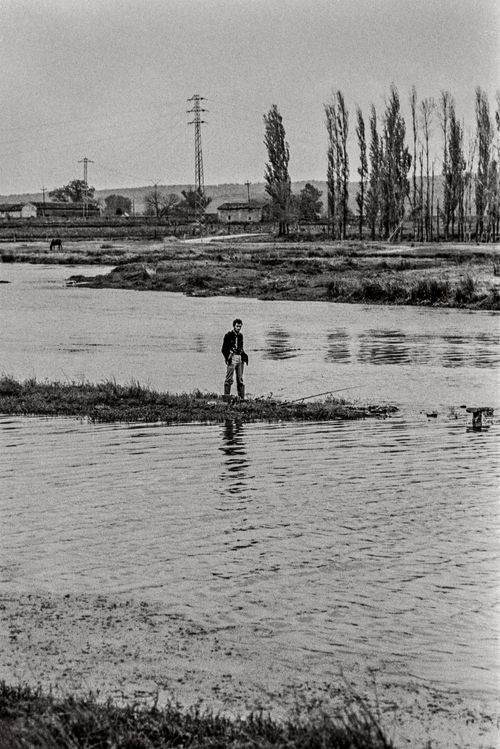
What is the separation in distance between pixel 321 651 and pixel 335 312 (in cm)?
3964

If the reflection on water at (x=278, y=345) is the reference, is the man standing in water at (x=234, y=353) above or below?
above

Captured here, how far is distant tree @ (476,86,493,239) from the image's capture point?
99.9m

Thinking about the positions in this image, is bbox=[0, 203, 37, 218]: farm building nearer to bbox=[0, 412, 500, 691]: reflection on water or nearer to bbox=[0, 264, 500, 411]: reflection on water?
bbox=[0, 264, 500, 411]: reflection on water

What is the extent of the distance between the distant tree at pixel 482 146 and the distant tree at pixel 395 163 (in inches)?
294

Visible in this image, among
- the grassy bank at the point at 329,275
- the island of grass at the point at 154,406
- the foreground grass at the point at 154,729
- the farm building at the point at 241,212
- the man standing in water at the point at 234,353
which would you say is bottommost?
the foreground grass at the point at 154,729

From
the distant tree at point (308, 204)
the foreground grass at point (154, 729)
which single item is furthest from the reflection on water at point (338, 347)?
the distant tree at point (308, 204)

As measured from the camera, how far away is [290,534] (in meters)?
13.1

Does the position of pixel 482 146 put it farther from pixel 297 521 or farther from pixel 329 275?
pixel 297 521

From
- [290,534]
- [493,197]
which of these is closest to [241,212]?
[493,197]

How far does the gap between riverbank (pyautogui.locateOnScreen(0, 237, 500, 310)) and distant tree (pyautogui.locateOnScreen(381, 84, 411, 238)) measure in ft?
28.3

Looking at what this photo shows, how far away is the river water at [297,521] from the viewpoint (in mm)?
10117

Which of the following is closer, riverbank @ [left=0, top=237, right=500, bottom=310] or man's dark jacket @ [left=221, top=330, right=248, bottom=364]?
man's dark jacket @ [left=221, top=330, right=248, bottom=364]

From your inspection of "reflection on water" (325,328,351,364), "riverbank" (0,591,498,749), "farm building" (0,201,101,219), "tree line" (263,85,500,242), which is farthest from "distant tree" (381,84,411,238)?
"riverbank" (0,591,498,749)

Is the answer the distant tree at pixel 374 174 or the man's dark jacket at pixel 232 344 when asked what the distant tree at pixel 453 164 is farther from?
the man's dark jacket at pixel 232 344
